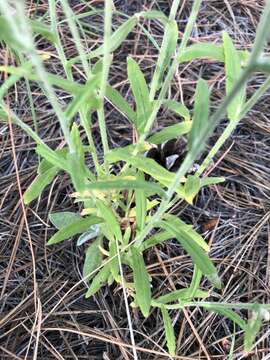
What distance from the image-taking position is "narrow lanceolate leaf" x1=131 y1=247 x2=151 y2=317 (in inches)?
47.7

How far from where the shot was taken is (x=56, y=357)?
4.56 feet

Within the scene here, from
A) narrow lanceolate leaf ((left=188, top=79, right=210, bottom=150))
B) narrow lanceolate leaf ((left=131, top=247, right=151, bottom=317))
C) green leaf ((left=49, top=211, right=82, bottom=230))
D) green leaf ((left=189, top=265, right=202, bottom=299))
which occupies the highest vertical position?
narrow lanceolate leaf ((left=188, top=79, right=210, bottom=150))

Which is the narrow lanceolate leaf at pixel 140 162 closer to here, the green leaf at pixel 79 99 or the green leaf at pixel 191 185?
the green leaf at pixel 191 185

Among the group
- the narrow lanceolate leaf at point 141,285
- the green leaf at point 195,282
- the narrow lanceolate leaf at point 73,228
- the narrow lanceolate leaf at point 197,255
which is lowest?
the green leaf at point 195,282

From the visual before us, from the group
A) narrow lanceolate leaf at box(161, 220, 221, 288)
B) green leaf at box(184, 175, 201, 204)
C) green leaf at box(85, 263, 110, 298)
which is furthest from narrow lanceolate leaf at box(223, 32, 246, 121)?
Result: green leaf at box(85, 263, 110, 298)

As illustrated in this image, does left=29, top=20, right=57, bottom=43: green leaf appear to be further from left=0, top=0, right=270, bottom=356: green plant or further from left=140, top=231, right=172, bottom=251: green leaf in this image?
left=140, top=231, right=172, bottom=251: green leaf

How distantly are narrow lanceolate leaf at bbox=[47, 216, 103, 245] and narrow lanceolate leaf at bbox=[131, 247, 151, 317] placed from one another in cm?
12

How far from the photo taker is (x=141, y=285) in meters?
1.23

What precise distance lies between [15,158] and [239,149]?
65 cm

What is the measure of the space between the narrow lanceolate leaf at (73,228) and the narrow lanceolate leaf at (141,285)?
0.12m

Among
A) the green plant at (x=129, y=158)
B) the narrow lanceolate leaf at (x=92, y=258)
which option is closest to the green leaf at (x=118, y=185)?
the green plant at (x=129, y=158)

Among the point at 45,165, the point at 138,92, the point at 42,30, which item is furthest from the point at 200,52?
the point at 45,165

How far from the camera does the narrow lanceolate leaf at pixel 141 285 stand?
121cm

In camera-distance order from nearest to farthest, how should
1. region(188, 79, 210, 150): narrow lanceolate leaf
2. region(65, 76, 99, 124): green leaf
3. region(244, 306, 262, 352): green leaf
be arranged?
region(188, 79, 210, 150): narrow lanceolate leaf < region(65, 76, 99, 124): green leaf < region(244, 306, 262, 352): green leaf
